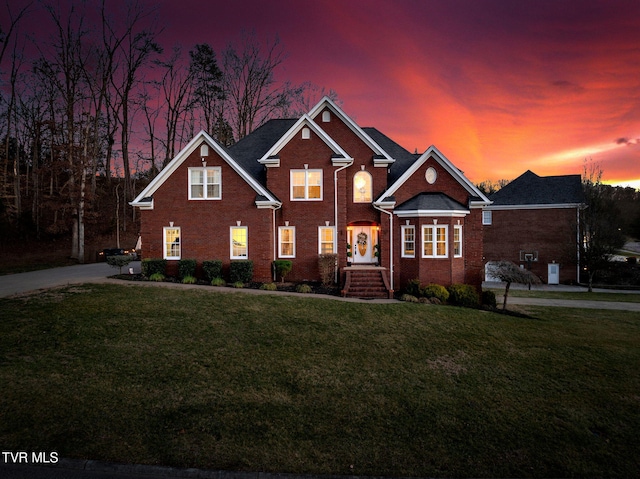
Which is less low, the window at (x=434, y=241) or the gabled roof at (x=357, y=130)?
the gabled roof at (x=357, y=130)

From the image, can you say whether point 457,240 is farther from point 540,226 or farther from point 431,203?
point 540,226

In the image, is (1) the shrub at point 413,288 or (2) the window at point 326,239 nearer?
(1) the shrub at point 413,288

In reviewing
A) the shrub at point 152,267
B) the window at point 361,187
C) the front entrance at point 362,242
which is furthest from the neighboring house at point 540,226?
the shrub at point 152,267

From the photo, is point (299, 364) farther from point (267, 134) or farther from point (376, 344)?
point (267, 134)

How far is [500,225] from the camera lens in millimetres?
34062

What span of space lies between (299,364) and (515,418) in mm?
4798

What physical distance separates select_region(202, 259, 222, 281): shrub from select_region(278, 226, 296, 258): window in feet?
11.7

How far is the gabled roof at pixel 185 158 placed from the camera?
59.6 feet

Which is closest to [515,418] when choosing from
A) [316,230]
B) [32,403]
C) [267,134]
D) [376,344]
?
[376,344]

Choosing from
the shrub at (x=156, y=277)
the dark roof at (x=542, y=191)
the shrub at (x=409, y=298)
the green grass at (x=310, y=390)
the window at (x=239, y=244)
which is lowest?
the green grass at (x=310, y=390)

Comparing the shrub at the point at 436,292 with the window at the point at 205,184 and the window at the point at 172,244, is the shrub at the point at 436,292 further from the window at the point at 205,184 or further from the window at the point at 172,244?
the window at the point at 172,244

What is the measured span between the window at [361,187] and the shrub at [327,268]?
12.9 feet

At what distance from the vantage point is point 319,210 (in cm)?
1945

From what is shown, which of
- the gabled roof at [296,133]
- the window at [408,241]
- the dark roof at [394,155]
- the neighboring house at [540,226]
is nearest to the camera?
the window at [408,241]
